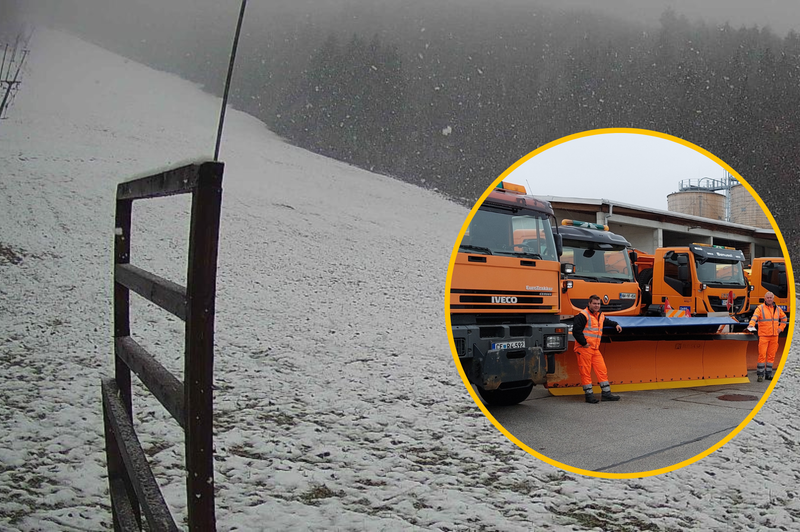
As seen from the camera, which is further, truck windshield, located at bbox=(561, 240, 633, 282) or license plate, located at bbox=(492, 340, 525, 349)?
truck windshield, located at bbox=(561, 240, 633, 282)

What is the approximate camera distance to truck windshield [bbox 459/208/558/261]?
2.70 m

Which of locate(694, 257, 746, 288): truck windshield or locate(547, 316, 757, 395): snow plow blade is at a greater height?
locate(694, 257, 746, 288): truck windshield

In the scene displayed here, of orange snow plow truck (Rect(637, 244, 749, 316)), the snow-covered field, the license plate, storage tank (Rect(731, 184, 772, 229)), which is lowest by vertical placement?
the snow-covered field

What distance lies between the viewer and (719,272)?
5352 millimetres

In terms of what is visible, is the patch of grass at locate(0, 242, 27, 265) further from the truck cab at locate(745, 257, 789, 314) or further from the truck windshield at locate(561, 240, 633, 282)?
the truck cab at locate(745, 257, 789, 314)

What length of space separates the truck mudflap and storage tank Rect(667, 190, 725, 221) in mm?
821

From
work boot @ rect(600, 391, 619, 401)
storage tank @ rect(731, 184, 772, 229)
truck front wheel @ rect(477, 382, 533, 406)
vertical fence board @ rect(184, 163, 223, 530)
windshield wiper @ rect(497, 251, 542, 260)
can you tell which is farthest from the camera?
work boot @ rect(600, 391, 619, 401)

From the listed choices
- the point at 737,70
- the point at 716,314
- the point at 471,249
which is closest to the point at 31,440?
the point at 471,249

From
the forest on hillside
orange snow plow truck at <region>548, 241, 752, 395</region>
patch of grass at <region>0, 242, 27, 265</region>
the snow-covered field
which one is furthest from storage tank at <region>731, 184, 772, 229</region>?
the forest on hillside

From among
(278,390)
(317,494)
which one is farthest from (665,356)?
(278,390)

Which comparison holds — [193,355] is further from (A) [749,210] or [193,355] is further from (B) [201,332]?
(A) [749,210]

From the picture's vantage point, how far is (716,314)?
17.2 ft

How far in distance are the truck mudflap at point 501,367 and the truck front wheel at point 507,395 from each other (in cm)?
22

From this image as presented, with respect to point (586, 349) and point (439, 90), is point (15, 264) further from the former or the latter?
point (439, 90)
